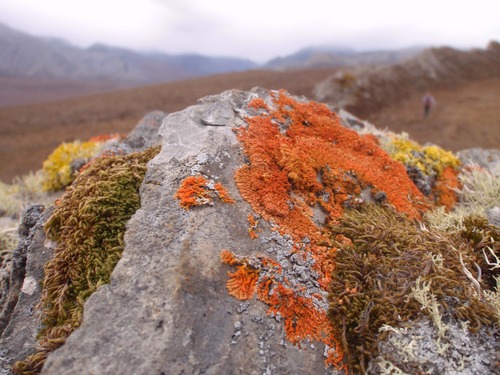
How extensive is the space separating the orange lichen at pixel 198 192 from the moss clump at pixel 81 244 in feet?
1.49

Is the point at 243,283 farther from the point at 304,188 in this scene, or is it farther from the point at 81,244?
the point at 81,244

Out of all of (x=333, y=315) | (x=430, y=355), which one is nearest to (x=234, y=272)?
(x=333, y=315)

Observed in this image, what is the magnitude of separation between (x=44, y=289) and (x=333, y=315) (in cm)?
221

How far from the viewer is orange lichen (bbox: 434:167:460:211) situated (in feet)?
15.0

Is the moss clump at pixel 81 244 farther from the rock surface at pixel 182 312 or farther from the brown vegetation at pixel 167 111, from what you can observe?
the brown vegetation at pixel 167 111

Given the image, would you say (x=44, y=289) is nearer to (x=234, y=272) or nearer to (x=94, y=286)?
(x=94, y=286)

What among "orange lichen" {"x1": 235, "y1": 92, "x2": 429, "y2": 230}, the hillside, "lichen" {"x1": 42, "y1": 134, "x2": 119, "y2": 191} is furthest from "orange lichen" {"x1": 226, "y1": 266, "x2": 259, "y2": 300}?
the hillside

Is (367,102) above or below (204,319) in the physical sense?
below

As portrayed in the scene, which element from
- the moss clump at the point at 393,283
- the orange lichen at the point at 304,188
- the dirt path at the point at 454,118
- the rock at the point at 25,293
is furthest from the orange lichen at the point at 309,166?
the dirt path at the point at 454,118

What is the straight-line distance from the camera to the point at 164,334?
7.24ft

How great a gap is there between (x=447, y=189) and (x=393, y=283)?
277 cm

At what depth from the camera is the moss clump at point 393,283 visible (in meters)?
2.44

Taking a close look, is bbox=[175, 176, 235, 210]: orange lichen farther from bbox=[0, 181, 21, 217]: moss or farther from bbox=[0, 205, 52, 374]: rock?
bbox=[0, 181, 21, 217]: moss

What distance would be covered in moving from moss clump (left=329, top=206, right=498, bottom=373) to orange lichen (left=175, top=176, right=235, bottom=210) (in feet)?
3.42
